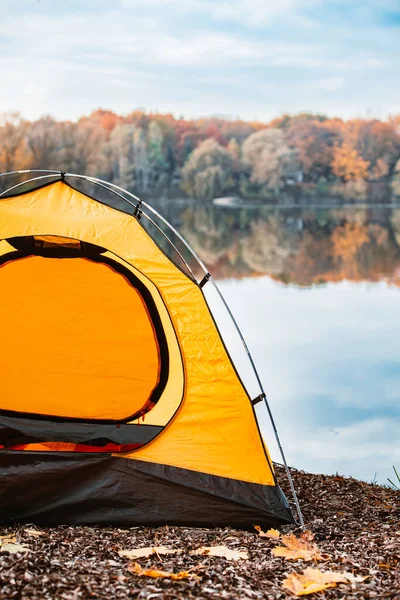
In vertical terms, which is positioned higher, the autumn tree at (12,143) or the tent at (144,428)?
the autumn tree at (12,143)

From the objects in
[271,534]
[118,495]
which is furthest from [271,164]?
[271,534]

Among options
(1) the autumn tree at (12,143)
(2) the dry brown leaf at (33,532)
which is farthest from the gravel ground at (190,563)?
(1) the autumn tree at (12,143)

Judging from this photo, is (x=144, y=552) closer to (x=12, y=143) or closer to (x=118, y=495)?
(x=118, y=495)

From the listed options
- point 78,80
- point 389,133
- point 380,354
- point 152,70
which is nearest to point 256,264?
point 380,354

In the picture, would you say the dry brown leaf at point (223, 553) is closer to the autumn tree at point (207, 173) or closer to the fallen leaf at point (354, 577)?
the fallen leaf at point (354, 577)

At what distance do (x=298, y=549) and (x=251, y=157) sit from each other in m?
57.1

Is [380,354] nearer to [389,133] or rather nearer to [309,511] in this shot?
[309,511]

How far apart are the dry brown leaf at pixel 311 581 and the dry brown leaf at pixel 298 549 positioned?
0.27m

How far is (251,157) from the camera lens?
59281 millimetres

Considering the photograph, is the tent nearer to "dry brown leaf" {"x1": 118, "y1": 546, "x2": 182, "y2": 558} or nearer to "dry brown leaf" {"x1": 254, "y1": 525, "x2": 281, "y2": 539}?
"dry brown leaf" {"x1": 254, "y1": 525, "x2": 281, "y2": 539}

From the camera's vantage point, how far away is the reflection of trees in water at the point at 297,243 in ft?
83.5

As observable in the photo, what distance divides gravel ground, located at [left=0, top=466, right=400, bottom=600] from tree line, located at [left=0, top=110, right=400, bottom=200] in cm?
5027

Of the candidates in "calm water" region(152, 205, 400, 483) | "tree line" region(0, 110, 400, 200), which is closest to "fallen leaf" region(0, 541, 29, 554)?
"calm water" region(152, 205, 400, 483)

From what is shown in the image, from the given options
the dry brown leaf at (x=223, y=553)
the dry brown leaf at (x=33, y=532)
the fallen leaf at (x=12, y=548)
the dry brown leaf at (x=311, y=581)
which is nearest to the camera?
the dry brown leaf at (x=311, y=581)
